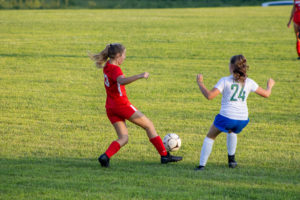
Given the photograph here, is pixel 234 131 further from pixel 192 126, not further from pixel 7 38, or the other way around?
pixel 7 38

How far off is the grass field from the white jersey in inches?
27.8

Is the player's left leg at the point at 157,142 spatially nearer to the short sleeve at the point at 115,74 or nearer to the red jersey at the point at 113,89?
the red jersey at the point at 113,89

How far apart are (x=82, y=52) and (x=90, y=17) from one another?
11.7m

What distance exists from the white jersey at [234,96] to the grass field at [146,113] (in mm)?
705

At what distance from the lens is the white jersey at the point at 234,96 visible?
18.4ft

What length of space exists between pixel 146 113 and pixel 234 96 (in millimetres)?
3618

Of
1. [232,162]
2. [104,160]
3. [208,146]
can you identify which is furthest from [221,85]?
[104,160]

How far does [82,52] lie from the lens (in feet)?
55.1

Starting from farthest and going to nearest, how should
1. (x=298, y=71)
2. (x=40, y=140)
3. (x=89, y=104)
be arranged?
(x=298, y=71) → (x=89, y=104) → (x=40, y=140)

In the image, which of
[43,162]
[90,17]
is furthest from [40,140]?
[90,17]

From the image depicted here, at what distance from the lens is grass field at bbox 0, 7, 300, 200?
5.23 m

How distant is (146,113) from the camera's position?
29.9 ft

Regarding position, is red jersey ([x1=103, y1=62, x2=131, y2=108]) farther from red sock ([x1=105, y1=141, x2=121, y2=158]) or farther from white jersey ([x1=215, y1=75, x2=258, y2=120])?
white jersey ([x1=215, y1=75, x2=258, y2=120])

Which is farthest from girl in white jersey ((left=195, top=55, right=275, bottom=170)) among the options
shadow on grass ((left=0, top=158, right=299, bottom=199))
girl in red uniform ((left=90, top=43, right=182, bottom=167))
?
girl in red uniform ((left=90, top=43, right=182, bottom=167))
